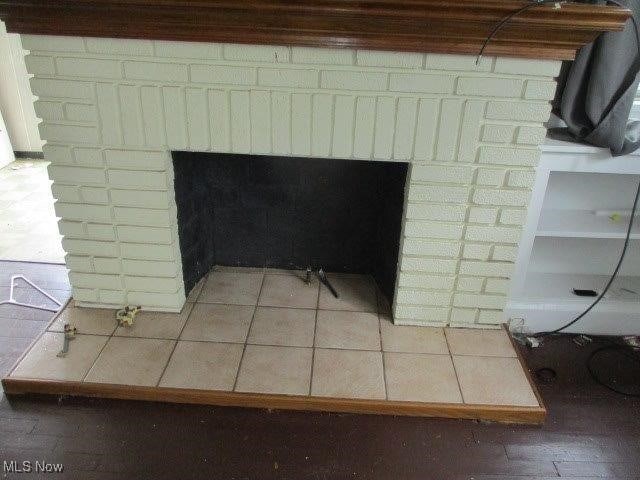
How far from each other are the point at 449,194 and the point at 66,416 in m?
1.46

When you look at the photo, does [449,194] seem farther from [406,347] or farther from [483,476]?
[483,476]

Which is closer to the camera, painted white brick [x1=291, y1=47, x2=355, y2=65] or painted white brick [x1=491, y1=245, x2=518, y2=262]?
painted white brick [x1=291, y1=47, x2=355, y2=65]

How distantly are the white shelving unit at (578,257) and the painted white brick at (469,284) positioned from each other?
0.20 meters

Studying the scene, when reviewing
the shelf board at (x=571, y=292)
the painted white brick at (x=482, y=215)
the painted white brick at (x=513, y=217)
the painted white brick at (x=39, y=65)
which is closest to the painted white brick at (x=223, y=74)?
the painted white brick at (x=39, y=65)

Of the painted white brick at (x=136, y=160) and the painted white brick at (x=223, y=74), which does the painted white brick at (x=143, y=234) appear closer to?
the painted white brick at (x=136, y=160)

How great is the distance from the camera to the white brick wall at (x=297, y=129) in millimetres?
1504

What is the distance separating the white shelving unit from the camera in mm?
1896

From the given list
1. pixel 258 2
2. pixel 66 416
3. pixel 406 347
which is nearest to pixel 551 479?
pixel 406 347

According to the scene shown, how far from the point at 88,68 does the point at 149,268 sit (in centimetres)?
74

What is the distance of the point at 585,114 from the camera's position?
1665 mm

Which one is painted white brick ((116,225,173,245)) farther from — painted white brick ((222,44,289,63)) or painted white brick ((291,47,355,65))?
painted white brick ((291,47,355,65))

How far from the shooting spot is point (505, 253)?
1.76 m

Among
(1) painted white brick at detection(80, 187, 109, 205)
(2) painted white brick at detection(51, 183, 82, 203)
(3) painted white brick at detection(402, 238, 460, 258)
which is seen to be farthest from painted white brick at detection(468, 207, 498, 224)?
(2) painted white brick at detection(51, 183, 82, 203)

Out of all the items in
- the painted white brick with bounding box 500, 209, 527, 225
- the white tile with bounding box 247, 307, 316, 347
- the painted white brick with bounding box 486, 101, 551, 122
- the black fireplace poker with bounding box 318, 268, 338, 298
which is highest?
the painted white brick with bounding box 486, 101, 551, 122
